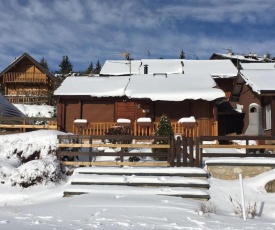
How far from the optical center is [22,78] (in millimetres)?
44812

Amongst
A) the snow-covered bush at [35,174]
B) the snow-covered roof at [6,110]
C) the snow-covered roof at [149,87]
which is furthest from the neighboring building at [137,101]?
the snow-covered bush at [35,174]

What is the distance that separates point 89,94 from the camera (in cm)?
2061

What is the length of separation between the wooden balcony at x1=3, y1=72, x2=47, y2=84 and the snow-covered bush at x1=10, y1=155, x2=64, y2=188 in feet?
119

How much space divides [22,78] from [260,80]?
109 feet

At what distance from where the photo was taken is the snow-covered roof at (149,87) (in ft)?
63.9

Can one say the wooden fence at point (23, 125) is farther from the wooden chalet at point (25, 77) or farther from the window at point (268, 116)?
the wooden chalet at point (25, 77)

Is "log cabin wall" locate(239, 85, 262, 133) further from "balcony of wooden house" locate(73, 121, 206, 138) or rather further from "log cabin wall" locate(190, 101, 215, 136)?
"balcony of wooden house" locate(73, 121, 206, 138)

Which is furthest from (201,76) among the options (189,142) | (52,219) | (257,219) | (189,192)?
(52,219)

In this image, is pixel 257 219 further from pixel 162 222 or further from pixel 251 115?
pixel 251 115

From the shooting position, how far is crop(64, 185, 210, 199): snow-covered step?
8.86 m

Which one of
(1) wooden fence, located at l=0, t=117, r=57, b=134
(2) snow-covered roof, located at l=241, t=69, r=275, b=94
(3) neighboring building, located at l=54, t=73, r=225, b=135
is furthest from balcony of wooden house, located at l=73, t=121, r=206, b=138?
(2) snow-covered roof, located at l=241, t=69, r=275, b=94

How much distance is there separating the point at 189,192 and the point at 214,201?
2.18 ft

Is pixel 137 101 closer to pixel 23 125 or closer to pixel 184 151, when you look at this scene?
pixel 23 125

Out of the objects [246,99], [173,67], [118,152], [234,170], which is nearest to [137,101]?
[246,99]
